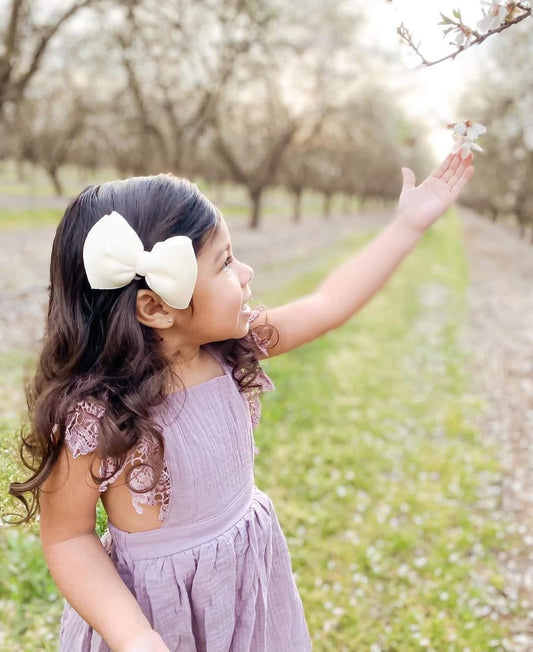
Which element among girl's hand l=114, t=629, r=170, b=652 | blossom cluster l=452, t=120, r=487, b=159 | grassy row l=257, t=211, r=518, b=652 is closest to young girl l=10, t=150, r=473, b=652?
girl's hand l=114, t=629, r=170, b=652

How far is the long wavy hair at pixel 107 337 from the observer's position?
3.66ft

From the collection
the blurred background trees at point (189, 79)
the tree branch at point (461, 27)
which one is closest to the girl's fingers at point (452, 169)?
the tree branch at point (461, 27)

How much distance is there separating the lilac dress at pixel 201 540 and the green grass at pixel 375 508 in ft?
1.24

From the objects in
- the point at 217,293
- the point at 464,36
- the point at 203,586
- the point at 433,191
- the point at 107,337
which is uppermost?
the point at 464,36

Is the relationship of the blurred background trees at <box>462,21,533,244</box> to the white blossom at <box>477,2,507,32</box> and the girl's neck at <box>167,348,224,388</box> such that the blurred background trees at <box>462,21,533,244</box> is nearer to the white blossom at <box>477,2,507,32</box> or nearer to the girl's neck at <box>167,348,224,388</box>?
the white blossom at <box>477,2,507,32</box>

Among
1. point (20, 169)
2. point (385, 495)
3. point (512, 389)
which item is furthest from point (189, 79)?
point (20, 169)

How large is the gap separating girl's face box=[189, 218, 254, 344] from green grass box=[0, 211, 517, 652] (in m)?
0.57

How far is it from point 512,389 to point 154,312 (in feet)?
19.2

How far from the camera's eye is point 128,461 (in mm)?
1152

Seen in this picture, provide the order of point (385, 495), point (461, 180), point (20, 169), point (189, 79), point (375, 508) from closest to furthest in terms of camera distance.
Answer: point (461, 180) < point (375, 508) < point (385, 495) < point (189, 79) < point (20, 169)

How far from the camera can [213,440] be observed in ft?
4.17

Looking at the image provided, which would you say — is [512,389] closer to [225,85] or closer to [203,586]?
[203,586]

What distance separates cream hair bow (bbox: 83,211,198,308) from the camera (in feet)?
3.45

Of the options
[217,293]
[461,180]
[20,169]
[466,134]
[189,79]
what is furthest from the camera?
[20,169]
